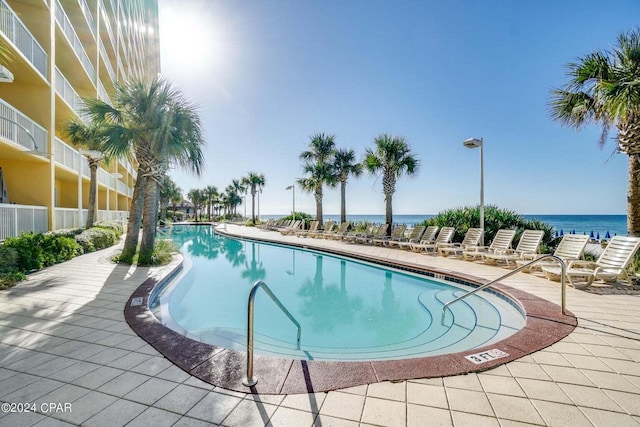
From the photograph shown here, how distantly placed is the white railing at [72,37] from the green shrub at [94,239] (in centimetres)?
780

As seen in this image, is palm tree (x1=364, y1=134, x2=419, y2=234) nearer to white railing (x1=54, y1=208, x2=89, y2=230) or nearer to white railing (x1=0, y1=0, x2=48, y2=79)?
white railing (x1=0, y1=0, x2=48, y2=79)

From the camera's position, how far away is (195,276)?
7.92 meters

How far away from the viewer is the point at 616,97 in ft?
18.0

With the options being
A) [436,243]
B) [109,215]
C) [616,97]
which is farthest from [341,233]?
[109,215]

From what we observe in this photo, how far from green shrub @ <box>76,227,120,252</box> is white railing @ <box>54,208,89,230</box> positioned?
47.6 inches

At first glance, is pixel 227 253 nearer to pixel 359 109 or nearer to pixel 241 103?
pixel 241 103

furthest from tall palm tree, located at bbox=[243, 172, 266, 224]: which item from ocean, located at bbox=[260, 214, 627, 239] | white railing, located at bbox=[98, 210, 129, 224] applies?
ocean, located at bbox=[260, 214, 627, 239]

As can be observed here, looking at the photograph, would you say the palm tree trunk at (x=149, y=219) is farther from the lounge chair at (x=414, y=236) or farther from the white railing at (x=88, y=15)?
the white railing at (x=88, y=15)

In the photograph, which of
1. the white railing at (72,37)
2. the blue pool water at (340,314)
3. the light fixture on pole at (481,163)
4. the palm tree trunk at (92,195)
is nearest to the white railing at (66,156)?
the palm tree trunk at (92,195)

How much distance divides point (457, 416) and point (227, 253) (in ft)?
39.5

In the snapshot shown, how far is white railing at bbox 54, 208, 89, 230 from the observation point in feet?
34.8

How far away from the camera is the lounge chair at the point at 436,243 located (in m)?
9.88

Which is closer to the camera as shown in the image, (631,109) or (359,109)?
(631,109)

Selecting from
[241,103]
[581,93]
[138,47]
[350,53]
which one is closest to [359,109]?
[350,53]
